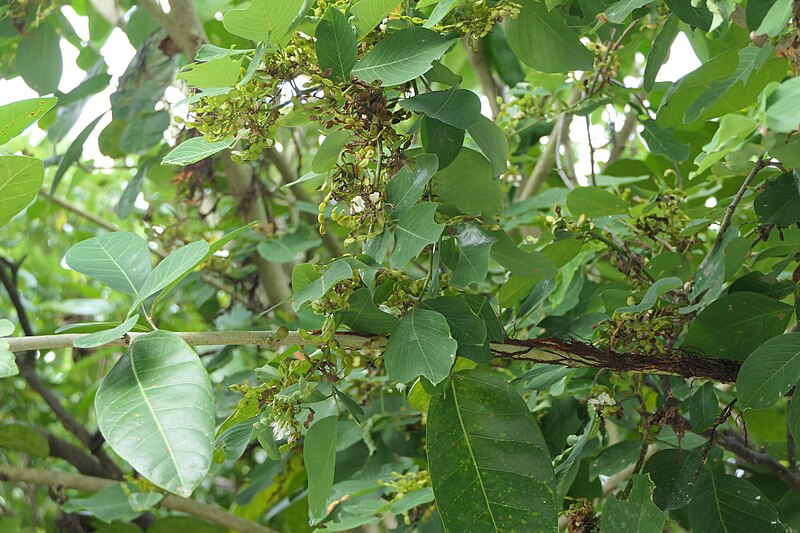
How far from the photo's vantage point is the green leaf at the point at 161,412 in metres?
0.42

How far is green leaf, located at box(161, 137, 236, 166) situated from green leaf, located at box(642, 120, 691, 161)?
515mm

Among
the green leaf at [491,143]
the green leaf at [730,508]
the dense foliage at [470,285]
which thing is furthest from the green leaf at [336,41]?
the green leaf at [730,508]

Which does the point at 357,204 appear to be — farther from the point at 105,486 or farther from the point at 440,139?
the point at 105,486

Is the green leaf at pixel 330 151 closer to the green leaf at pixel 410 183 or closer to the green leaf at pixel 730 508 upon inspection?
the green leaf at pixel 410 183

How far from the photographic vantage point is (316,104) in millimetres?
528

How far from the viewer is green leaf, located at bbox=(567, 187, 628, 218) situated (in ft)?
2.51

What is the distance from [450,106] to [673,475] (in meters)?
0.35

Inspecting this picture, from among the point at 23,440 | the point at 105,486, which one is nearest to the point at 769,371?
the point at 105,486

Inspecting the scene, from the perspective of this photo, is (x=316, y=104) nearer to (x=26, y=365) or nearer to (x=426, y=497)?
(x=426, y=497)

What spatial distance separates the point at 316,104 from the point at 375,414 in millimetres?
568

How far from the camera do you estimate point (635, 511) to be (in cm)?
57

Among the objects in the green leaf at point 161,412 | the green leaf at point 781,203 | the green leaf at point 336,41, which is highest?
the green leaf at point 336,41

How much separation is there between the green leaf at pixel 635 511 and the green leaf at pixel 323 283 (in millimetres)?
258

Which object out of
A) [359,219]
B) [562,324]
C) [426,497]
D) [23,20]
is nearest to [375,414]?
[426,497]
